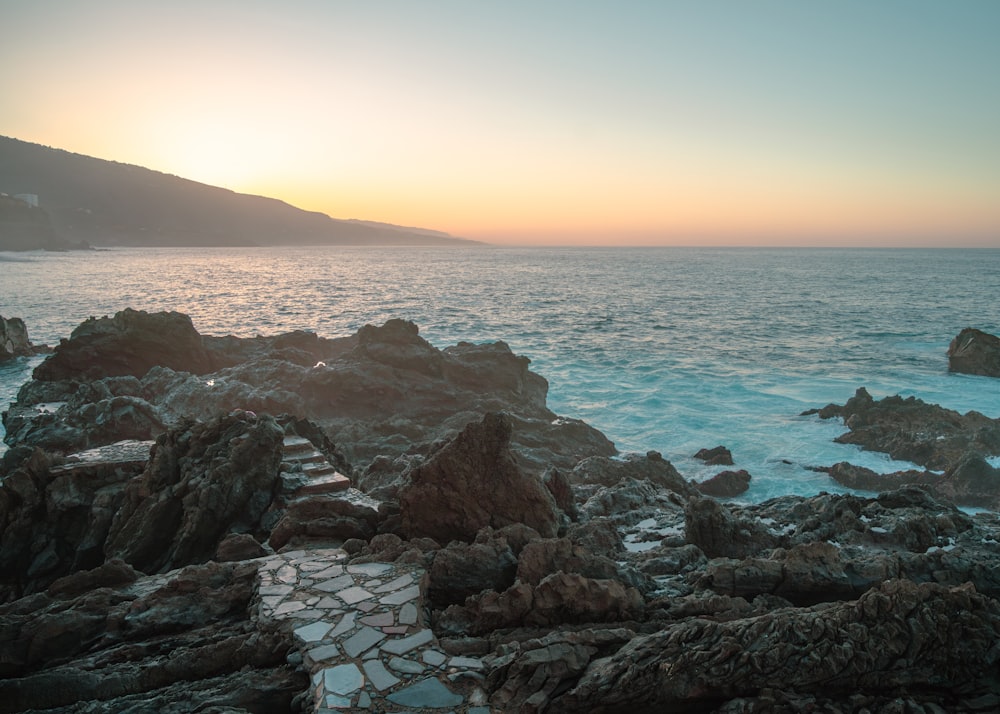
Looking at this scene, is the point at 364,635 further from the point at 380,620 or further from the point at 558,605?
the point at 558,605

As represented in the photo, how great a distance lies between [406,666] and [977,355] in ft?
109

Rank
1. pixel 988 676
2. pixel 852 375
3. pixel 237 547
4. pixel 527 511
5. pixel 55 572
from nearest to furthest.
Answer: pixel 988 676 → pixel 237 547 → pixel 527 511 → pixel 55 572 → pixel 852 375

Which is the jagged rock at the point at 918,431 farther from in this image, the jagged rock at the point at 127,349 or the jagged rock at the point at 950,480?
the jagged rock at the point at 127,349

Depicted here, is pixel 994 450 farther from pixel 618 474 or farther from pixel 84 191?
pixel 84 191

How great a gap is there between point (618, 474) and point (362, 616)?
900 centimetres

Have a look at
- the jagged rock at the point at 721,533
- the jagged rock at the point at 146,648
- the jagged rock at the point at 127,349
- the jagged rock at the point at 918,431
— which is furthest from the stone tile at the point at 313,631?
the jagged rock at the point at 127,349

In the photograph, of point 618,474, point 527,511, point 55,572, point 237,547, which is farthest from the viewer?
point 618,474

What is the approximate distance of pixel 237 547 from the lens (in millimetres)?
7621

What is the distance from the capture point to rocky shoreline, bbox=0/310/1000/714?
4.33 m

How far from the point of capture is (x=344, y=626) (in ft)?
19.1

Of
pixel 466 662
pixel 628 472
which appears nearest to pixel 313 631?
pixel 466 662

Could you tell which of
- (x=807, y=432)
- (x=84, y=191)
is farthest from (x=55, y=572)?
(x=84, y=191)

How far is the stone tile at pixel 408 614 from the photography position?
5887 millimetres

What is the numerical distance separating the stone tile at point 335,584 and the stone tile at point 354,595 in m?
0.10
